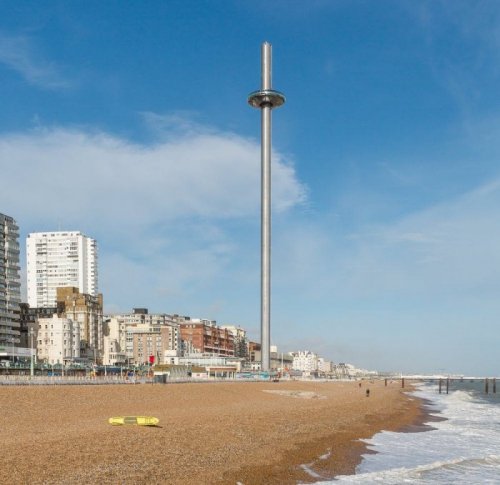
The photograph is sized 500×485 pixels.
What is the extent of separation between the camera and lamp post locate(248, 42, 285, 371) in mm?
112125

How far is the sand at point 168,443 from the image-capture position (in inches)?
746

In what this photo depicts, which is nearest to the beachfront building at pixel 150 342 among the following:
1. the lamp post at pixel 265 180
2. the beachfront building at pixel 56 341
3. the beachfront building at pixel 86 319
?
the beachfront building at pixel 86 319

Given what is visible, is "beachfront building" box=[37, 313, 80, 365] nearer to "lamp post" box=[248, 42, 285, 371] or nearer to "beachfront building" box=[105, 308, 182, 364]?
"beachfront building" box=[105, 308, 182, 364]

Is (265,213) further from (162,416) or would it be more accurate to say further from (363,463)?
(363,463)

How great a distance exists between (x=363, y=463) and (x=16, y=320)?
425 feet

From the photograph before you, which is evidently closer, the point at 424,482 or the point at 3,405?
the point at 424,482

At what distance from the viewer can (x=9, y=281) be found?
455ft

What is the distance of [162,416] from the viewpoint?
34.0 meters

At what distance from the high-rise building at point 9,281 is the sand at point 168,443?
96.3 meters

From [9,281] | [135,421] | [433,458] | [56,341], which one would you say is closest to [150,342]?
[56,341]

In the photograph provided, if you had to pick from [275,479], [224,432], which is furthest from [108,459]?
[224,432]

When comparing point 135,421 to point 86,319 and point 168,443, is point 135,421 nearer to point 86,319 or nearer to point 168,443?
point 168,443

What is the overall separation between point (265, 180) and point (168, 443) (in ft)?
318

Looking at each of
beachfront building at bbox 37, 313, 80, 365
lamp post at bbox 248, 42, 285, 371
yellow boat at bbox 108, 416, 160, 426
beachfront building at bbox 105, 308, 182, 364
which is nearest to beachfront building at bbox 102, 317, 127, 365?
beachfront building at bbox 105, 308, 182, 364
